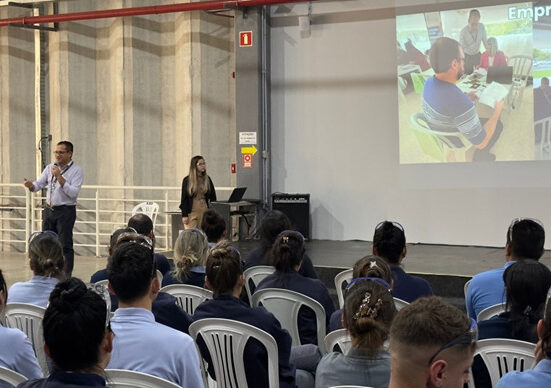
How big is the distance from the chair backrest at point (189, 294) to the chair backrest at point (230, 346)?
2.92 ft

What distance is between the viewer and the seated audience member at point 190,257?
4.62 m

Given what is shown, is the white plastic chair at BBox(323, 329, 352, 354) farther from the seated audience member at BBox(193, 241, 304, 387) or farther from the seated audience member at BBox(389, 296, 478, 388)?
the seated audience member at BBox(389, 296, 478, 388)

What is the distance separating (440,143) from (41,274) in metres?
6.34

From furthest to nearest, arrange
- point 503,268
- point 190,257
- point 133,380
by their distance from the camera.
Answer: point 190,257
point 503,268
point 133,380

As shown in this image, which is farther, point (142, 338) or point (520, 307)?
point (520, 307)

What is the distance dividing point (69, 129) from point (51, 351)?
10285mm

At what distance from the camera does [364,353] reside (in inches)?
100

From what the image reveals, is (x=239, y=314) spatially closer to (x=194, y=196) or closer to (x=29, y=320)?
(x=29, y=320)

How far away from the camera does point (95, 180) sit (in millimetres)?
12039

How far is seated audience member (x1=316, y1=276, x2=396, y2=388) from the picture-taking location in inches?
99.5

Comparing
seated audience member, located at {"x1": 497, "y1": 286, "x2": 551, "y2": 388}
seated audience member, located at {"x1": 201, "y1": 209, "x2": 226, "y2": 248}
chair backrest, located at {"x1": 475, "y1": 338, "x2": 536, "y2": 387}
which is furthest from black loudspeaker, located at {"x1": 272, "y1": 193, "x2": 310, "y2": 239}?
seated audience member, located at {"x1": 497, "y1": 286, "x2": 551, "y2": 388}

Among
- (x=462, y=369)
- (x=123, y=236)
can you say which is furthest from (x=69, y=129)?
(x=462, y=369)

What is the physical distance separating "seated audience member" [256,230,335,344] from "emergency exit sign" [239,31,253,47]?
6.47 metres

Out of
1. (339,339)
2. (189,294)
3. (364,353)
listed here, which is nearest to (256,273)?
(189,294)
